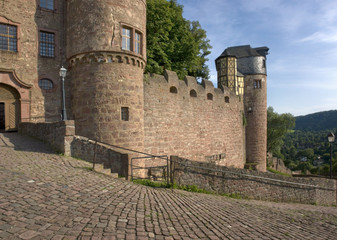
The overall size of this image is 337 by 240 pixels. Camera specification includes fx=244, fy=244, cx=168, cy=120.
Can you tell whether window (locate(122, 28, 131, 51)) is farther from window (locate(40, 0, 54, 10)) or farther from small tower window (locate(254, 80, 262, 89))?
small tower window (locate(254, 80, 262, 89))

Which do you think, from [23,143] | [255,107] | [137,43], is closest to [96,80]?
[137,43]

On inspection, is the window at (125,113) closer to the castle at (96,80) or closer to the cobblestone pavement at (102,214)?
the castle at (96,80)

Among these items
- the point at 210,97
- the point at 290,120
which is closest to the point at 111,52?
the point at 210,97

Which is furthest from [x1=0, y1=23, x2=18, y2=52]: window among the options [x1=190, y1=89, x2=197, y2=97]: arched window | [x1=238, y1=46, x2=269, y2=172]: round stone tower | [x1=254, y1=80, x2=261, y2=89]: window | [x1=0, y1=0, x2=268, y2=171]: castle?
[x1=254, y1=80, x2=261, y2=89]: window

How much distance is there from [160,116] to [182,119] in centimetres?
238

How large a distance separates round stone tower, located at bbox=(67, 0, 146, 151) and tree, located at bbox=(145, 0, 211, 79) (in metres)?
6.66

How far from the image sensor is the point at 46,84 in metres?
13.6

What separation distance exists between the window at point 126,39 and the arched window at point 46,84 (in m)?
5.18

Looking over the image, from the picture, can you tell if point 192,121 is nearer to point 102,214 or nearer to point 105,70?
point 105,70

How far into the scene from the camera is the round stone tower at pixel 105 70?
35.9 ft

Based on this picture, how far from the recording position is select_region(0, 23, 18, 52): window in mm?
12594

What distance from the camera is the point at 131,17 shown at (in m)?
11.6

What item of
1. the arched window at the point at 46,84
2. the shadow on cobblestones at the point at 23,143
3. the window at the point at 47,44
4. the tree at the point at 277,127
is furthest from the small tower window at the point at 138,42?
the tree at the point at 277,127

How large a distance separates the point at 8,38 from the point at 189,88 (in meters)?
11.2
